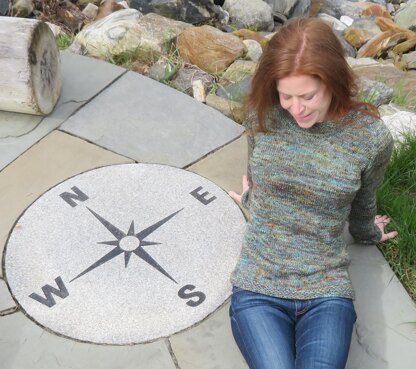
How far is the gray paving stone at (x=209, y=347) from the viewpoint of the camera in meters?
2.38

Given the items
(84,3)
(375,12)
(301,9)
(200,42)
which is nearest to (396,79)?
(200,42)

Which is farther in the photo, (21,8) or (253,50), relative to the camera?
(21,8)

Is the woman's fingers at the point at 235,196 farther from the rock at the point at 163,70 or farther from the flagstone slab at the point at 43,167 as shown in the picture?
the rock at the point at 163,70

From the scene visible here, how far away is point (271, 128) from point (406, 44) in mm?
4009

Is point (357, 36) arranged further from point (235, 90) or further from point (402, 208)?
point (402, 208)

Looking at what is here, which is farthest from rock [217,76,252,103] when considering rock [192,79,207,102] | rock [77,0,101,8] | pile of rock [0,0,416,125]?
rock [77,0,101,8]

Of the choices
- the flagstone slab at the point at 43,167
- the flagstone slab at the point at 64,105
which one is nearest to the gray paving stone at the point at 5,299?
the flagstone slab at the point at 43,167

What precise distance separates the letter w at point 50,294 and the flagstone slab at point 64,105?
98 cm

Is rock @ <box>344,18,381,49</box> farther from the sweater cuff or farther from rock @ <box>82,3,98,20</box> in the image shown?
the sweater cuff

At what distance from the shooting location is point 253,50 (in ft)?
15.0

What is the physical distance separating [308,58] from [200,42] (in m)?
2.53

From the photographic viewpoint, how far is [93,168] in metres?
3.29

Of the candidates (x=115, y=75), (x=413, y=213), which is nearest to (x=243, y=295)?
(x=413, y=213)

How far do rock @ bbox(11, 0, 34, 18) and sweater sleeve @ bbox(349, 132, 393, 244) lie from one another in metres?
4.02
